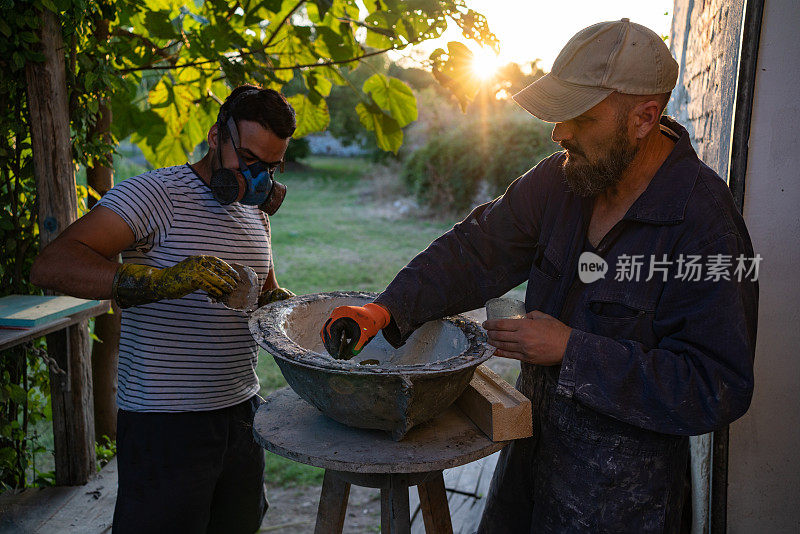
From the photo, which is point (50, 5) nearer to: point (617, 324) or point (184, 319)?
point (184, 319)

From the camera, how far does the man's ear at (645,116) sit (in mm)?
1773

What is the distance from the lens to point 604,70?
1727 mm

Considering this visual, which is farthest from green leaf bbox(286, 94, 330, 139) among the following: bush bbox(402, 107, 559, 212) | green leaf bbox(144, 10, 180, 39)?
bush bbox(402, 107, 559, 212)

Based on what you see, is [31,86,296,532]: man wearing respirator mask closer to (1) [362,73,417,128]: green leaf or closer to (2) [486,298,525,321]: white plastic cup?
(2) [486,298,525,321]: white plastic cup

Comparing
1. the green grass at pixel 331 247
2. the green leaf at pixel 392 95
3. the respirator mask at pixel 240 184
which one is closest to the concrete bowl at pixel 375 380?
the respirator mask at pixel 240 184

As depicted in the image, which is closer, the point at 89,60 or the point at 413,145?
the point at 89,60

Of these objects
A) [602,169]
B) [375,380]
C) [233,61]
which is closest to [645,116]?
[602,169]

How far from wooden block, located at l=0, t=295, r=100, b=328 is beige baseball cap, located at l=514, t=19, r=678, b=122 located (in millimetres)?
2043

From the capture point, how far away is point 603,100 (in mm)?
1748

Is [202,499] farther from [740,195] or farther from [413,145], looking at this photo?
[413,145]

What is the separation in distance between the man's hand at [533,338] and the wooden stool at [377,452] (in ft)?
0.90

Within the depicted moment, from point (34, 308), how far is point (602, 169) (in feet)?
7.58

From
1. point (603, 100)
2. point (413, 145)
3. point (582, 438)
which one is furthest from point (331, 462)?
point (413, 145)

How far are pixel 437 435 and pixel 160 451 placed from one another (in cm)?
97
